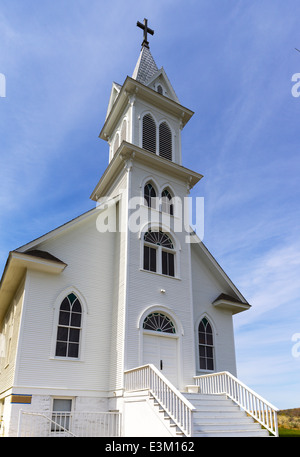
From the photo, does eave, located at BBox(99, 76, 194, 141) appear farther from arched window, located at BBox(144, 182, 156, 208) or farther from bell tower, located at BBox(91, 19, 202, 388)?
arched window, located at BBox(144, 182, 156, 208)

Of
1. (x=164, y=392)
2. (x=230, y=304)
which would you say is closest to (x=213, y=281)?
(x=230, y=304)

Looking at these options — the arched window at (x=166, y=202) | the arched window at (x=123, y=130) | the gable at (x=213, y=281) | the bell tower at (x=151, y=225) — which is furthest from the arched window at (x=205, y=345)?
the arched window at (x=123, y=130)

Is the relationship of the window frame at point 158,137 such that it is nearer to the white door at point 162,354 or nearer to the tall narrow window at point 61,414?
the white door at point 162,354

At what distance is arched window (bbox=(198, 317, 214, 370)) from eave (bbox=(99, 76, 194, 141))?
10377 millimetres

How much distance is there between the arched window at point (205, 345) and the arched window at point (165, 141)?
26.1 ft

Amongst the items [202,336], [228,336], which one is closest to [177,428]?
[202,336]

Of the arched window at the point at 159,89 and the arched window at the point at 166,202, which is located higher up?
the arched window at the point at 159,89

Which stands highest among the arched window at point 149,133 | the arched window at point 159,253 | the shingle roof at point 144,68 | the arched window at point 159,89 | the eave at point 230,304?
the shingle roof at point 144,68

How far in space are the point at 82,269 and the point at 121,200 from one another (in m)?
3.60

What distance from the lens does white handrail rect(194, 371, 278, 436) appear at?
35.7 ft

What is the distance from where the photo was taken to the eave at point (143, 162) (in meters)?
16.5

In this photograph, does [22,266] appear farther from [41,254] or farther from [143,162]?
[143,162]

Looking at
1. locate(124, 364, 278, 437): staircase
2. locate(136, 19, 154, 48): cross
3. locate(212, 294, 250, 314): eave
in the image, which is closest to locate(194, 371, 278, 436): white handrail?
locate(124, 364, 278, 437): staircase

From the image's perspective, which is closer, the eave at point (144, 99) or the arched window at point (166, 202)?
the arched window at point (166, 202)
